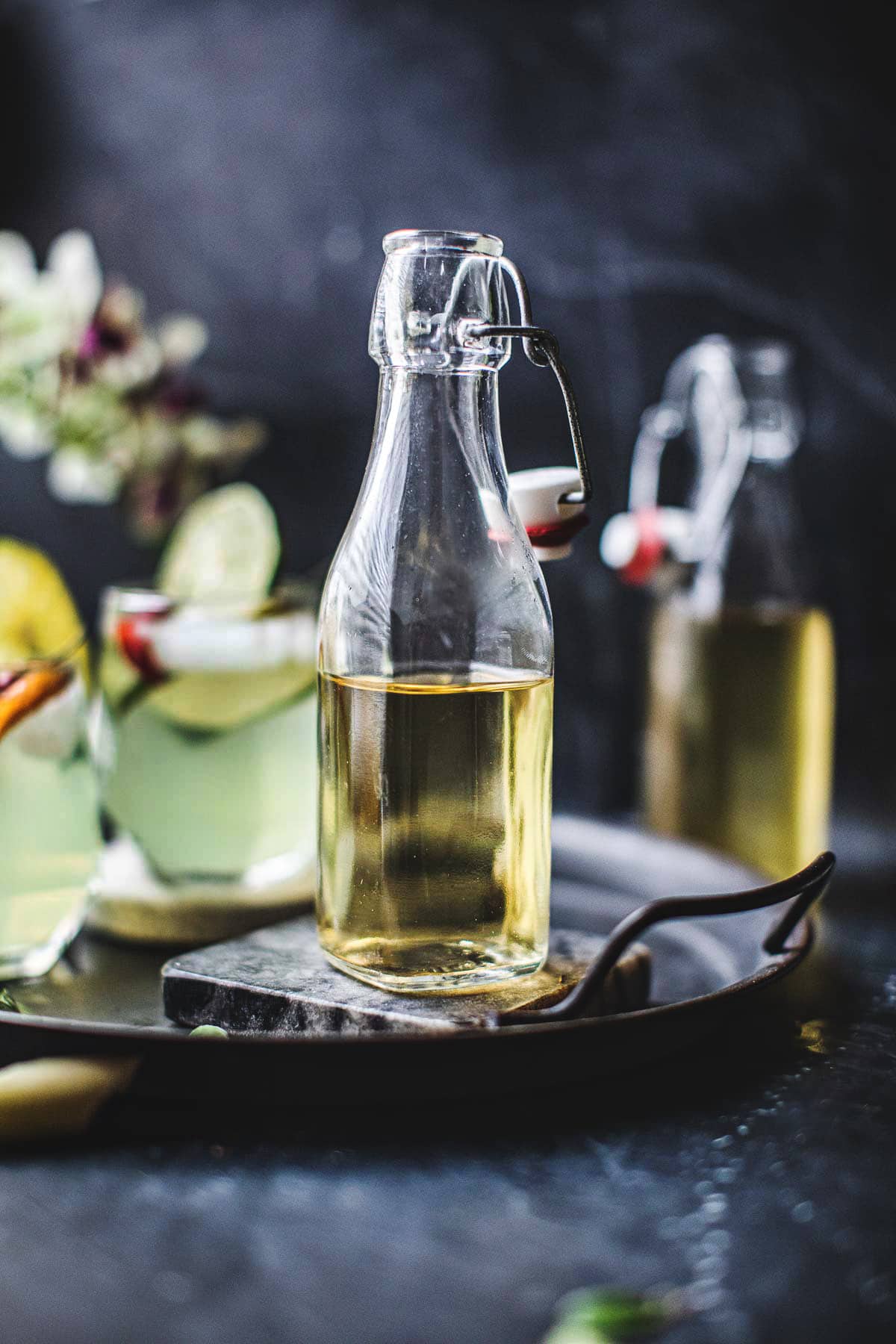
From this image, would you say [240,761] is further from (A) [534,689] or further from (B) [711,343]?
(B) [711,343]

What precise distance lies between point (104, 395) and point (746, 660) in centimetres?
55

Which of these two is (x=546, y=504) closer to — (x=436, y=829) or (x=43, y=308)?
(x=436, y=829)

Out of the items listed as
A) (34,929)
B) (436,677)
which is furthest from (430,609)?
(34,929)

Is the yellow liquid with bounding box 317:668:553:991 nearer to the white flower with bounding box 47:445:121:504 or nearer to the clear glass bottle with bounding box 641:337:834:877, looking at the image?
the clear glass bottle with bounding box 641:337:834:877

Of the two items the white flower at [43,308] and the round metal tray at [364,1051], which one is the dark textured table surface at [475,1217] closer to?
the round metal tray at [364,1051]

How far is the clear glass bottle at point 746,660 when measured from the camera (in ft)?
2.71

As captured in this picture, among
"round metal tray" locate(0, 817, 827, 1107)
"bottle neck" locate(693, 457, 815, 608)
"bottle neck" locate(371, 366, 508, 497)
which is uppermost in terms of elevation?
"bottle neck" locate(371, 366, 508, 497)

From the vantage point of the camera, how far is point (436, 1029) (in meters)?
0.51

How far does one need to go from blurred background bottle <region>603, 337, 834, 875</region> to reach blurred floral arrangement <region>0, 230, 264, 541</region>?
405 mm

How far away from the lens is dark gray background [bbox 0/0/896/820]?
936 mm

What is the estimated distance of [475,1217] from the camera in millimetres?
436

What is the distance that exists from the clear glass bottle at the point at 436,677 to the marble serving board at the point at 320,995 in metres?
0.01

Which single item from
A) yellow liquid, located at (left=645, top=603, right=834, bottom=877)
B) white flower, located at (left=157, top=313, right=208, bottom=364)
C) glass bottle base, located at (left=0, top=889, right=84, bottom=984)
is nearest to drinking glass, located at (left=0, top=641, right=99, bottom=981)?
glass bottle base, located at (left=0, top=889, right=84, bottom=984)

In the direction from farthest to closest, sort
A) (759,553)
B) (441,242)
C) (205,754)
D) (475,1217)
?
(759,553) < (205,754) < (441,242) < (475,1217)
